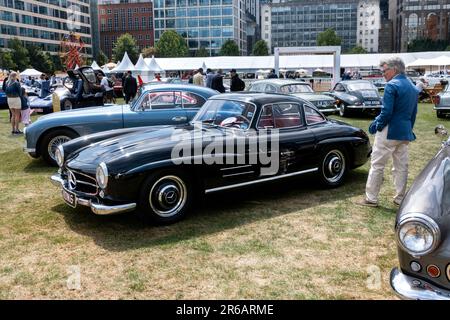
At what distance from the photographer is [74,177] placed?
5.08 meters

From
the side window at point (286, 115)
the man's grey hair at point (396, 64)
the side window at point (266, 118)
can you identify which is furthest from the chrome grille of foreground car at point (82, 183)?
the man's grey hair at point (396, 64)

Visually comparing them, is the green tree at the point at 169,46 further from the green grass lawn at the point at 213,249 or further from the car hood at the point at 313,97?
the green grass lawn at the point at 213,249

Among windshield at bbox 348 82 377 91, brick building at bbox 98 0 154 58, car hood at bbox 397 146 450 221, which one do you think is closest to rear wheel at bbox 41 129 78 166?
car hood at bbox 397 146 450 221

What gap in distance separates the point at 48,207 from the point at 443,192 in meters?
4.73

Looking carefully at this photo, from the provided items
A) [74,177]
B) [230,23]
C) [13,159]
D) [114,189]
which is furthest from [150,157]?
[230,23]

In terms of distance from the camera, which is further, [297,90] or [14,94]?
[297,90]

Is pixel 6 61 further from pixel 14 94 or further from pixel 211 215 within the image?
pixel 211 215

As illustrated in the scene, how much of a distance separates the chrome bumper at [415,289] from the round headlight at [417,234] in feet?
0.70

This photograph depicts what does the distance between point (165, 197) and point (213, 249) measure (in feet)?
2.98

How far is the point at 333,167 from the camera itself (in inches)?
257

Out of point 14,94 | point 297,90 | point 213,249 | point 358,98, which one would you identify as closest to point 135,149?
point 213,249
